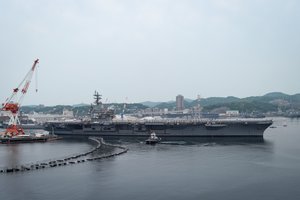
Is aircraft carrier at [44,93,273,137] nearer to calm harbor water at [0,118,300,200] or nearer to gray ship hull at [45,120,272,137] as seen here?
gray ship hull at [45,120,272,137]

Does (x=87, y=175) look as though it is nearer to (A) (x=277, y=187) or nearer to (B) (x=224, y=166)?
(B) (x=224, y=166)

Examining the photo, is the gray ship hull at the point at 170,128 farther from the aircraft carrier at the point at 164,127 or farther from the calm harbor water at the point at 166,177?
the calm harbor water at the point at 166,177

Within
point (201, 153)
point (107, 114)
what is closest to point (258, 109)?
point (107, 114)

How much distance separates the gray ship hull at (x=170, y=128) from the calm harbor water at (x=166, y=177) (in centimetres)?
1569

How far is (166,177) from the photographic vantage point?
1061 inches

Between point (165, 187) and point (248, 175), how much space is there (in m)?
7.16

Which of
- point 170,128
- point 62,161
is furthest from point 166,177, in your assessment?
point 170,128

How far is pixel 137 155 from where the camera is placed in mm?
38562

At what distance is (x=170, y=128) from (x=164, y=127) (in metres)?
0.99

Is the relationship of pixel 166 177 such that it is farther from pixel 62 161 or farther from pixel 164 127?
pixel 164 127

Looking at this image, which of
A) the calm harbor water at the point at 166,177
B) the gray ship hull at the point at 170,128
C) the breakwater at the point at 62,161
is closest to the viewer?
the calm harbor water at the point at 166,177

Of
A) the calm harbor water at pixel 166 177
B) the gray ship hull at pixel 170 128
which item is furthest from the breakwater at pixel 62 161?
the gray ship hull at pixel 170 128

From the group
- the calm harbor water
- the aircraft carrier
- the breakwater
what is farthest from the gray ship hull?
the breakwater

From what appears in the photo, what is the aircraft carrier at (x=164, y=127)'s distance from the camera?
2180 inches
